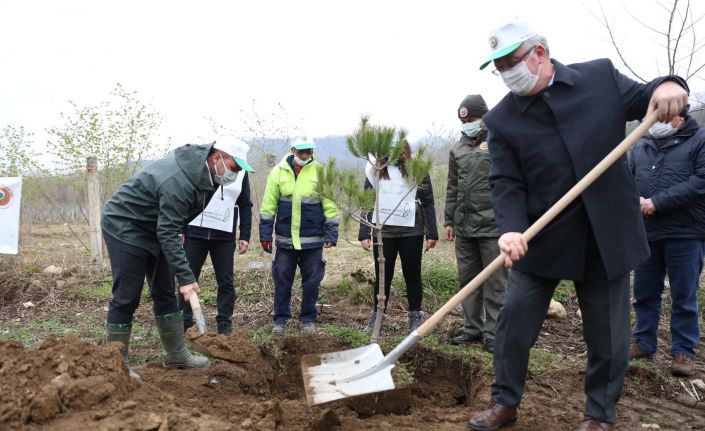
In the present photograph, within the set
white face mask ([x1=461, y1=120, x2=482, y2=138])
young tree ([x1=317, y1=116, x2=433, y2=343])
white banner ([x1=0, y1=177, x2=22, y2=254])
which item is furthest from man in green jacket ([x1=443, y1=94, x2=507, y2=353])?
white banner ([x1=0, y1=177, x2=22, y2=254])

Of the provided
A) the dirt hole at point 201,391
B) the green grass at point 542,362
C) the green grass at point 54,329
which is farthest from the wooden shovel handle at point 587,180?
the green grass at point 54,329

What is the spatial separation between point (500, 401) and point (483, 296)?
2010mm

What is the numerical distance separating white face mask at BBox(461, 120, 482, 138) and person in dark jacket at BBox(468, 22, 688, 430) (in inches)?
72.1

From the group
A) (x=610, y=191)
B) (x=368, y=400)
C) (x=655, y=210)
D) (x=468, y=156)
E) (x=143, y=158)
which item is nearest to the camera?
(x=610, y=191)

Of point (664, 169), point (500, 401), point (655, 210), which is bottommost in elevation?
point (500, 401)

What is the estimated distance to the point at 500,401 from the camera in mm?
2855

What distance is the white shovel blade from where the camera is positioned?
309 cm

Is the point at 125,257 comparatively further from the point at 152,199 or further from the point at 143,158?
the point at 143,158

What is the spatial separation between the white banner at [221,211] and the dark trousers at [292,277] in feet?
2.00

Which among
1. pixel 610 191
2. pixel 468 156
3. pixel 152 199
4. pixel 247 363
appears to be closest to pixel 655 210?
pixel 468 156

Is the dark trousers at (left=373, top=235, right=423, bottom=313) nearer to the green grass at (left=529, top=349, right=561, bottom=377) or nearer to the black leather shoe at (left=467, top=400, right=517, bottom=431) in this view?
the green grass at (left=529, top=349, right=561, bottom=377)

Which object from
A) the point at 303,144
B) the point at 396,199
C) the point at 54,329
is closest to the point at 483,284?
the point at 396,199

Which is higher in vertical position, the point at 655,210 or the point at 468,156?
the point at 468,156

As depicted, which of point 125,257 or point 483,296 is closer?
point 125,257
